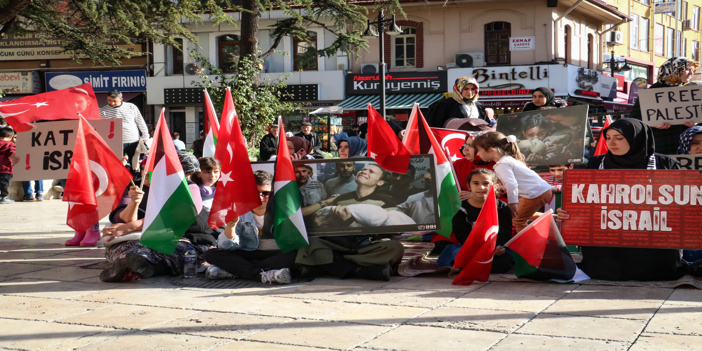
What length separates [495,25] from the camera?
30.3 m

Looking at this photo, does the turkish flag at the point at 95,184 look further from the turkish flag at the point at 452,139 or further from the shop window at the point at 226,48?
the shop window at the point at 226,48

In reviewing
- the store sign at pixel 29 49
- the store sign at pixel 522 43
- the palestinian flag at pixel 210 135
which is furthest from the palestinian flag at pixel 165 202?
the store sign at pixel 29 49

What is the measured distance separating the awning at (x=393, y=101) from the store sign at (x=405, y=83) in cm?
20

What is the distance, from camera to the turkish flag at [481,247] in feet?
20.2

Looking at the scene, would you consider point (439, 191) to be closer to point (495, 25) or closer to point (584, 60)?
point (495, 25)

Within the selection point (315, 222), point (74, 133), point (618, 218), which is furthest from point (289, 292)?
point (74, 133)

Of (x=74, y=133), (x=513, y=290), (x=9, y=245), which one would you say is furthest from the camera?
(x=9, y=245)

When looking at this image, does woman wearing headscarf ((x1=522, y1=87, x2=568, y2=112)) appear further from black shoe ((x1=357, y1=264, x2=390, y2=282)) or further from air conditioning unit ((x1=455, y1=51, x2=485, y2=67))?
air conditioning unit ((x1=455, y1=51, x2=485, y2=67))

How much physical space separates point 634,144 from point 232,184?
3.14 meters

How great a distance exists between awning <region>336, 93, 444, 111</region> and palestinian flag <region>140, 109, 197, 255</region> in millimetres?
22735

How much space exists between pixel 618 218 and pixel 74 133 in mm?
4991

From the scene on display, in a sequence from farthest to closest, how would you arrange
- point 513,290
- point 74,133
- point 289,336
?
point 74,133
point 513,290
point 289,336

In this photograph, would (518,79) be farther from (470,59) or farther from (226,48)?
(226,48)

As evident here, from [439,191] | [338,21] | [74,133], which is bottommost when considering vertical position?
[439,191]
